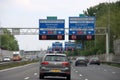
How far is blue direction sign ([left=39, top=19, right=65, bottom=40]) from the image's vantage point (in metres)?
73.1

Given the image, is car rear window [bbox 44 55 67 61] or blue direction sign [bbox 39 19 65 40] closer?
car rear window [bbox 44 55 67 61]

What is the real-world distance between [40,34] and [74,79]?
45056 mm

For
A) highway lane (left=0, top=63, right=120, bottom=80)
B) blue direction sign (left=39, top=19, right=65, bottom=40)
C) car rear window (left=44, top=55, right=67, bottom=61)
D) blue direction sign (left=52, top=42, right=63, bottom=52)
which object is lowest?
highway lane (left=0, top=63, right=120, bottom=80)

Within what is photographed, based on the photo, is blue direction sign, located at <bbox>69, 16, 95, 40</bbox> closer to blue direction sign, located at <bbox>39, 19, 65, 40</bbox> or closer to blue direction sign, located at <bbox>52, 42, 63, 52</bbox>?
blue direction sign, located at <bbox>39, 19, 65, 40</bbox>

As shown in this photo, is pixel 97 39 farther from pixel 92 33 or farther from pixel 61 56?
pixel 61 56

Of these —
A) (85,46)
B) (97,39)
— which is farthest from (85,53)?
(97,39)

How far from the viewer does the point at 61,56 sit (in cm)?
2775

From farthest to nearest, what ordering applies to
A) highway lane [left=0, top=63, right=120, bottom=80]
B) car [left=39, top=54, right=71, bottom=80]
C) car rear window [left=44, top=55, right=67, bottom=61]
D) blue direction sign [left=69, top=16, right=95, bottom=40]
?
blue direction sign [left=69, top=16, right=95, bottom=40] < highway lane [left=0, top=63, right=120, bottom=80] < car rear window [left=44, top=55, right=67, bottom=61] < car [left=39, top=54, right=71, bottom=80]

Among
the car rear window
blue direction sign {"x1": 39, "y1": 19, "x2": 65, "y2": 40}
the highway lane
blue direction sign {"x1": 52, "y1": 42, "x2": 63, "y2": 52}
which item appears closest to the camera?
the car rear window

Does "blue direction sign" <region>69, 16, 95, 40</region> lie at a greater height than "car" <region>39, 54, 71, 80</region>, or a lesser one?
greater

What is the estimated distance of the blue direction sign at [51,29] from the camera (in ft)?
240

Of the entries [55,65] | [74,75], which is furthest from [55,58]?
[74,75]

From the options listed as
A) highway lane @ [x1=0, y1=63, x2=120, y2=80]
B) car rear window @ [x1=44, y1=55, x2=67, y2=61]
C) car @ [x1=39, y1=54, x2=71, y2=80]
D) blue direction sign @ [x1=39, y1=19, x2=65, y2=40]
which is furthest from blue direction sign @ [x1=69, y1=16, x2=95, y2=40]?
car @ [x1=39, y1=54, x2=71, y2=80]

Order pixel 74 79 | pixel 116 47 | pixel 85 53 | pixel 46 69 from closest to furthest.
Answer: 1. pixel 46 69
2. pixel 74 79
3. pixel 116 47
4. pixel 85 53
